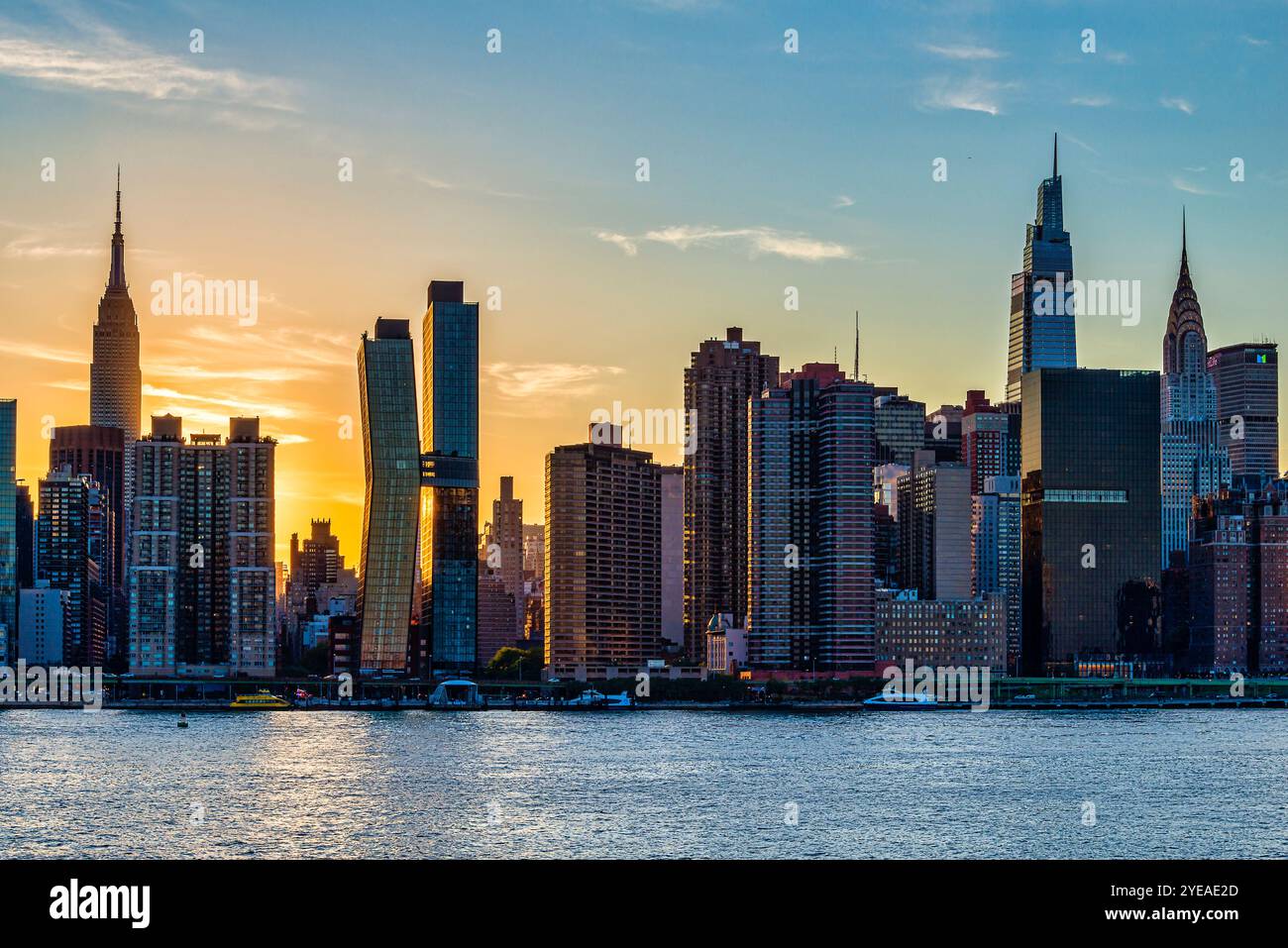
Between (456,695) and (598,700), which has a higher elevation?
(598,700)

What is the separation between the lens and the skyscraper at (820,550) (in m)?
191

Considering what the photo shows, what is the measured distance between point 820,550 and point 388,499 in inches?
1841

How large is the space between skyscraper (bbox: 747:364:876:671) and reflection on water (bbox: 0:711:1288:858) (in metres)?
61.7

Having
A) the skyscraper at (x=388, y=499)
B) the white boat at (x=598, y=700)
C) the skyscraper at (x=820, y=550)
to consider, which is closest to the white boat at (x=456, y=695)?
the white boat at (x=598, y=700)

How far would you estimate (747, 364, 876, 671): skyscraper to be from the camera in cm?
19125

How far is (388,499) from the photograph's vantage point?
19275 centimetres

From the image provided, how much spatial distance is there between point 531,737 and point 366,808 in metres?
52.3

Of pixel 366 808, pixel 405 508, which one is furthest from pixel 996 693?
pixel 366 808

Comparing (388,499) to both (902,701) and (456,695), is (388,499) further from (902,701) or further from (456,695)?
(902,701)

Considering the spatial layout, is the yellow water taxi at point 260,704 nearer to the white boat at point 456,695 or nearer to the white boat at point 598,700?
the white boat at point 456,695

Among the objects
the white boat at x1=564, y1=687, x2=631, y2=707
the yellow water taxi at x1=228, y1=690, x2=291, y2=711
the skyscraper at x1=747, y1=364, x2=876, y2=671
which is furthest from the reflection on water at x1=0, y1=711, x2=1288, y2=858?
the skyscraper at x1=747, y1=364, x2=876, y2=671

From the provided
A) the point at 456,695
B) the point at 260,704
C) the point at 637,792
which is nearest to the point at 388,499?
the point at 456,695

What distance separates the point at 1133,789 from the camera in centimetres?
7512
